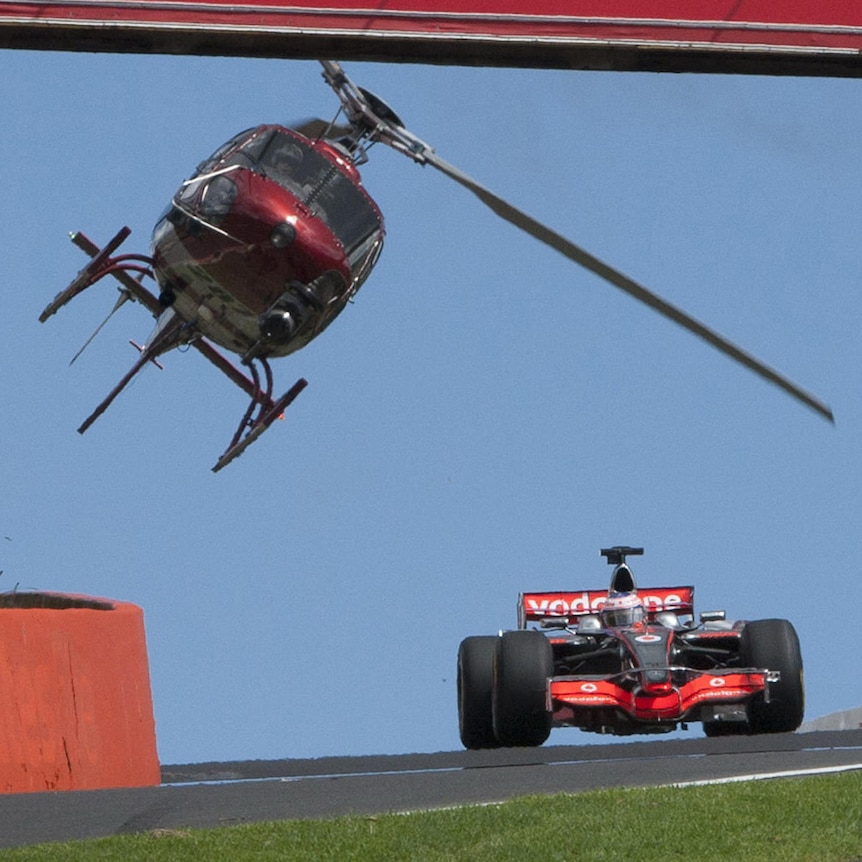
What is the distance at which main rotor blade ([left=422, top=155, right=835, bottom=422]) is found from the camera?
9078mm

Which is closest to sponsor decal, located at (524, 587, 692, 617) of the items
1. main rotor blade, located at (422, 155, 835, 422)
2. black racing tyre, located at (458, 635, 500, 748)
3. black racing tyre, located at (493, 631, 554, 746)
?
black racing tyre, located at (458, 635, 500, 748)

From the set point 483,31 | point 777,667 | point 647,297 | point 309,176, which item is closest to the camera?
point 483,31

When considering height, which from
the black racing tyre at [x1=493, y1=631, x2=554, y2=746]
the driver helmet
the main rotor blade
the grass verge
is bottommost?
the grass verge

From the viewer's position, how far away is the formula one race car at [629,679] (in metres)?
17.9

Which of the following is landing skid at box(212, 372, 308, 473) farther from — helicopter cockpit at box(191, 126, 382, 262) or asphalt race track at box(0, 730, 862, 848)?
asphalt race track at box(0, 730, 862, 848)

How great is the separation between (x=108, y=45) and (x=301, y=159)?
15.3 meters

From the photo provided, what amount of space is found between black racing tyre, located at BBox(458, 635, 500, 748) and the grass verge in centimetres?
848

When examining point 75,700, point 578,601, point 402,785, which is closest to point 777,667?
point 578,601

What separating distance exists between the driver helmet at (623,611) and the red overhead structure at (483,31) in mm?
11926

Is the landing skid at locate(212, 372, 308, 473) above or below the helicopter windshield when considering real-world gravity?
below

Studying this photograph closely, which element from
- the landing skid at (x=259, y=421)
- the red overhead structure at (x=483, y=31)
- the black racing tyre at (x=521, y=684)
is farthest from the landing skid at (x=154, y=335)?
the red overhead structure at (x=483, y=31)

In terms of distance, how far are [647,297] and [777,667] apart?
7.95 metres

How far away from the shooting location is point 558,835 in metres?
9.41

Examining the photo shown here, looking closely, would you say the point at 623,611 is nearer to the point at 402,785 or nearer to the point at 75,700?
the point at 402,785
